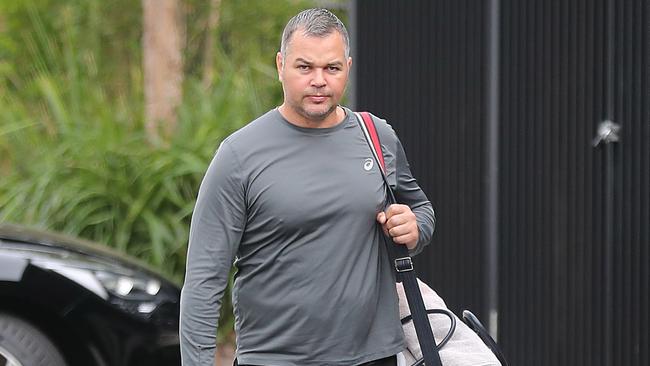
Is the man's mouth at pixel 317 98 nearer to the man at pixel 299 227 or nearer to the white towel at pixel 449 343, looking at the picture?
the man at pixel 299 227

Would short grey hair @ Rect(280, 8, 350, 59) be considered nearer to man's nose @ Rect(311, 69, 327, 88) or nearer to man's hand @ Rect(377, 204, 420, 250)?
man's nose @ Rect(311, 69, 327, 88)

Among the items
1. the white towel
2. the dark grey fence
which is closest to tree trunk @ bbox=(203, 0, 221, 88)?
the dark grey fence

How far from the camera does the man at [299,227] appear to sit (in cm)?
304

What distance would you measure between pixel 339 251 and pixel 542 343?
3175 mm

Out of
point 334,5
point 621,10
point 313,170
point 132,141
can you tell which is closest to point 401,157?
point 313,170

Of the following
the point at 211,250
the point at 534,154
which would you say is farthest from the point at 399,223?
the point at 534,154

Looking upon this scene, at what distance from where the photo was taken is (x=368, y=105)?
7.04 m

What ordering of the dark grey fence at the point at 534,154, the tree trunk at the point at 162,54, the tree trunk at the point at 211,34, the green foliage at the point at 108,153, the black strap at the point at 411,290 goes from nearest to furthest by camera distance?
1. the black strap at the point at 411,290
2. the dark grey fence at the point at 534,154
3. the green foliage at the point at 108,153
4. the tree trunk at the point at 162,54
5. the tree trunk at the point at 211,34

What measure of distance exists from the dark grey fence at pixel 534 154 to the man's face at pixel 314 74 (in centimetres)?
259

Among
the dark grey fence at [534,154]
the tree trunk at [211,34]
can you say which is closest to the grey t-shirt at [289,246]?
the dark grey fence at [534,154]

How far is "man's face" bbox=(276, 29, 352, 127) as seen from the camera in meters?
3.04

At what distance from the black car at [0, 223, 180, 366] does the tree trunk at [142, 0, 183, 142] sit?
4.65 metres

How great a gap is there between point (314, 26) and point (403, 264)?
638 millimetres

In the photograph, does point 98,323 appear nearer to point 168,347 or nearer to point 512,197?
point 168,347
